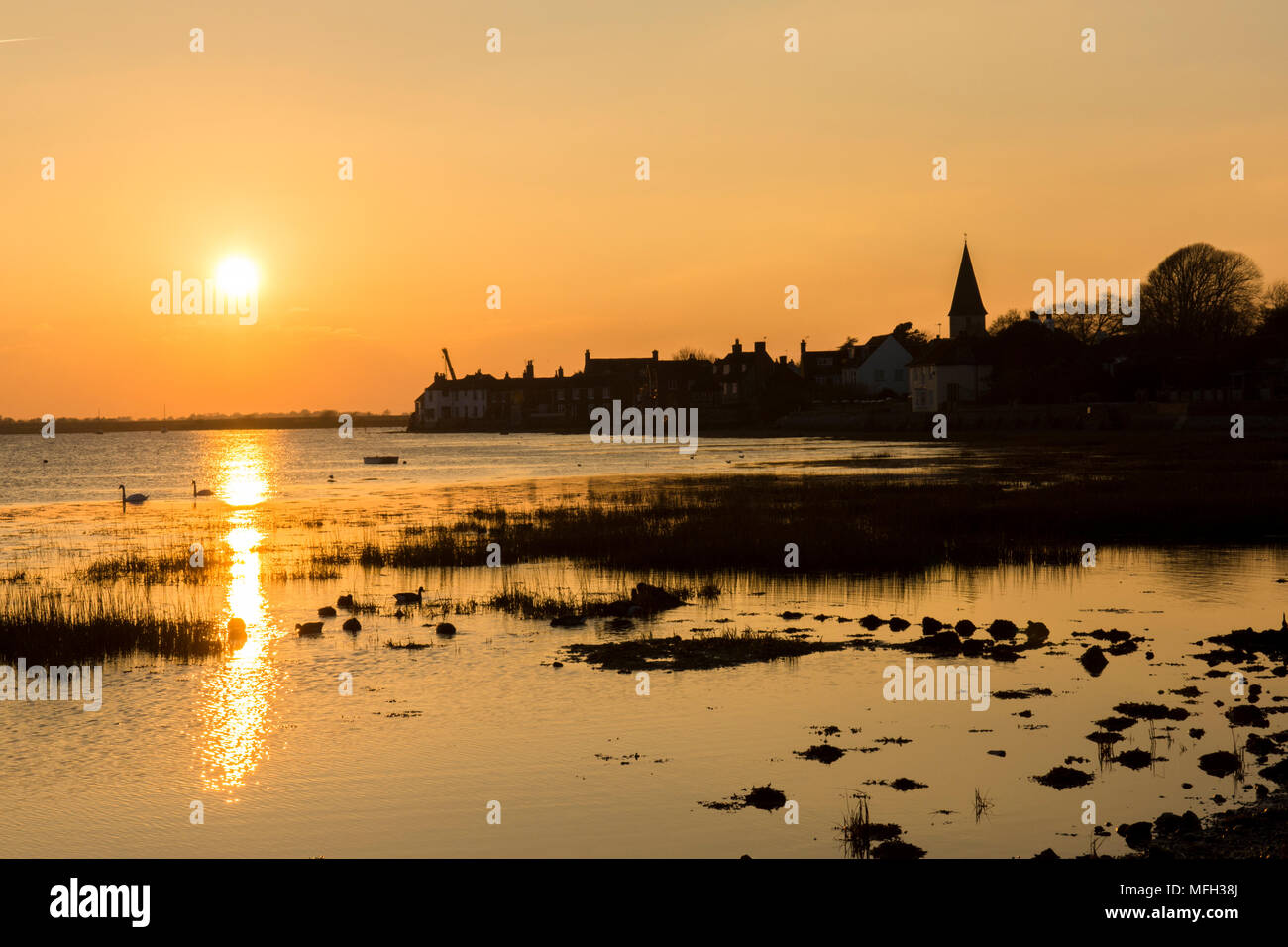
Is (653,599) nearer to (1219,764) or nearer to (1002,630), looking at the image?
(1002,630)

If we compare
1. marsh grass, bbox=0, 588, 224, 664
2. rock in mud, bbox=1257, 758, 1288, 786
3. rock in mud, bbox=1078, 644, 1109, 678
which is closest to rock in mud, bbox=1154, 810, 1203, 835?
rock in mud, bbox=1257, 758, 1288, 786

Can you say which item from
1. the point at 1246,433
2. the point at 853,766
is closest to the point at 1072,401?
the point at 1246,433

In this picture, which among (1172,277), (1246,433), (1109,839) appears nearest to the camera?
(1109,839)

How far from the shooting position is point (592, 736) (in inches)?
646

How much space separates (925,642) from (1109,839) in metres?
9.64

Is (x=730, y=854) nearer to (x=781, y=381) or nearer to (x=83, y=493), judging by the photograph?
(x=83, y=493)

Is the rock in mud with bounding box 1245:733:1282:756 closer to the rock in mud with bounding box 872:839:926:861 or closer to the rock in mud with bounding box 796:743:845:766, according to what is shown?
the rock in mud with bounding box 796:743:845:766

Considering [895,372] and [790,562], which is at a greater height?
[895,372]

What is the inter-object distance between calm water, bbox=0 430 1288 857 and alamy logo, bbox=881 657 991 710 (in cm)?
30

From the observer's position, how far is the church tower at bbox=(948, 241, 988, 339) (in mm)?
168500

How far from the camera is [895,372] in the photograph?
574 ft

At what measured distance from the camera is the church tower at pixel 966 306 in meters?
168

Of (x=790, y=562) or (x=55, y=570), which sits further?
(x=55, y=570)

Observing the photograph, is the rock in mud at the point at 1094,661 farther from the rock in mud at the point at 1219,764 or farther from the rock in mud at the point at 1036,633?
the rock in mud at the point at 1219,764
